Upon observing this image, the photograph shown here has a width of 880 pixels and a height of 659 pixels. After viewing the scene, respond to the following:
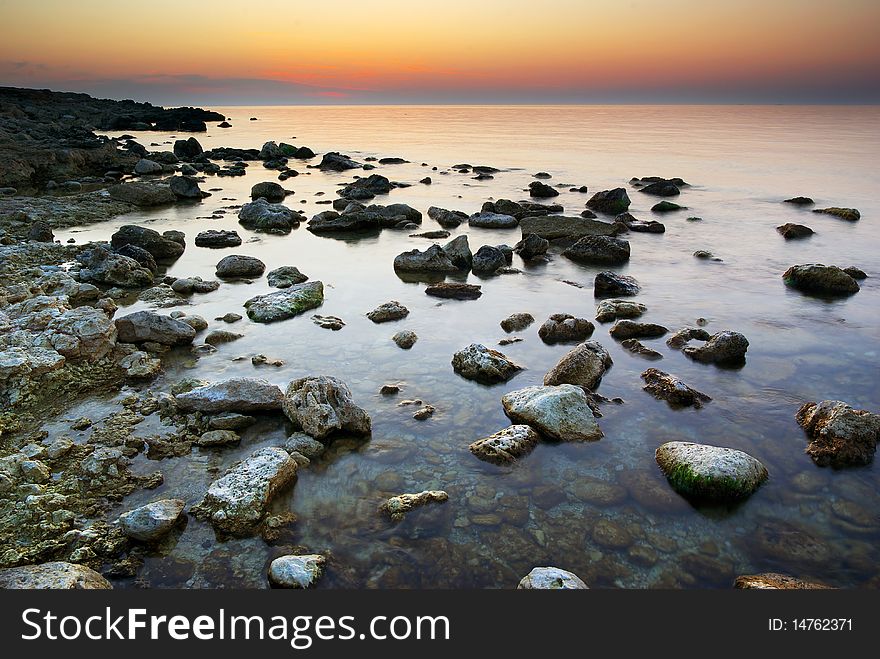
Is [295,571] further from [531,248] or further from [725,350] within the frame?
[531,248]

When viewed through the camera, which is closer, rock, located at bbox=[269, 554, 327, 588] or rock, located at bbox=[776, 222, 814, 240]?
rock, located at bbox=[269, 554, 327, 588]

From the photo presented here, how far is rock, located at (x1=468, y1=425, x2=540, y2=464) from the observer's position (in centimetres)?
702

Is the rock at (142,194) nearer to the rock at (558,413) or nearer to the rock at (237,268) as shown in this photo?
the rock at (237,268)

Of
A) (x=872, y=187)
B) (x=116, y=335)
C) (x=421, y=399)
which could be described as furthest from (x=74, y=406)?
(x=872, y=187)

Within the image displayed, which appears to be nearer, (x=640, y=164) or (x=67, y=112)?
(x=640, y=164)

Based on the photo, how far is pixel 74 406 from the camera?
786 centimetres

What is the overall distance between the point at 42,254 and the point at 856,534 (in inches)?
702

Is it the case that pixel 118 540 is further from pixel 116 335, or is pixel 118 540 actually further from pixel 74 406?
pixel 116 335

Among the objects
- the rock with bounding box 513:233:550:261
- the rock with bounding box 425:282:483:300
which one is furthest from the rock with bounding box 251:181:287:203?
the rock with bounding box 425:282:483:300

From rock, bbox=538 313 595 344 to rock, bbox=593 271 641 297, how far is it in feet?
9.94

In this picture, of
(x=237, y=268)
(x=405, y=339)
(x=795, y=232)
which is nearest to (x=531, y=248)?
(x=405, y=339)

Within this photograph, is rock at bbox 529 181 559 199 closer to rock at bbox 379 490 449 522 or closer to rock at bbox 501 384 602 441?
rock at bbox 501 384 602 441

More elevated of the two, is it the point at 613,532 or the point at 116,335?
the point at 116,335

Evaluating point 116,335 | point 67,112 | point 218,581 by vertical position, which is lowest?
A: point 218,581
